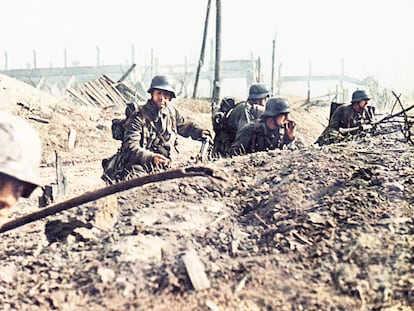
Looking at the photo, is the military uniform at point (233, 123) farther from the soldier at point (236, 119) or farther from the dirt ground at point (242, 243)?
the dirt ground at point (242, 243)

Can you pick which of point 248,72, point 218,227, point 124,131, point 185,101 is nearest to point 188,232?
point 218,227

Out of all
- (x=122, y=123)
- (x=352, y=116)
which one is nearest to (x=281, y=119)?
(x=122, y=123)

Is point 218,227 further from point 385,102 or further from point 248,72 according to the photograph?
point 248,72

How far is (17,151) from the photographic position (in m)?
2.35

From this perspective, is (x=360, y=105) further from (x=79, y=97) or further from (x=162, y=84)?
(x=79, y=97)

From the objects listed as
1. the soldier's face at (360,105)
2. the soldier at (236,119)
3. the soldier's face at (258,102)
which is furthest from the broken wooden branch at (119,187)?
the soldier's face at (360,105)

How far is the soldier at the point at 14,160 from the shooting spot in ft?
7.63

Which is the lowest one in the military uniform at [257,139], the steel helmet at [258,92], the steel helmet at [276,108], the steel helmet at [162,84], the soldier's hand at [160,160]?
the soldier's hand at [160,160]

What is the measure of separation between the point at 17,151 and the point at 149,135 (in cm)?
386

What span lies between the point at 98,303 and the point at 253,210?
137cm

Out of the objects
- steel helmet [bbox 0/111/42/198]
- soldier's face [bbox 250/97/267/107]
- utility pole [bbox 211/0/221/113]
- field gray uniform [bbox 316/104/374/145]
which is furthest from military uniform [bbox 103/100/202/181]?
utility pole [bbox 211/0/221/113]

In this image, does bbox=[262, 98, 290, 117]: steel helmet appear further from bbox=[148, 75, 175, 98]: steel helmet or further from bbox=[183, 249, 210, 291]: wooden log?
bbox=[183, 249, 210, 291]: wooden log

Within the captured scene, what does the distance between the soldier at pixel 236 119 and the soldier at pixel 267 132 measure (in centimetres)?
89

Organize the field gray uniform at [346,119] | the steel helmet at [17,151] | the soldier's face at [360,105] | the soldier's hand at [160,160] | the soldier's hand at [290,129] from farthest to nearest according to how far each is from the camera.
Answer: the soldier's face at [360,105], the field gray uniform at [346,119], the soldier's hand at [290,129], the soldier's hand at [160,160], the steel helmet at [17,151]
